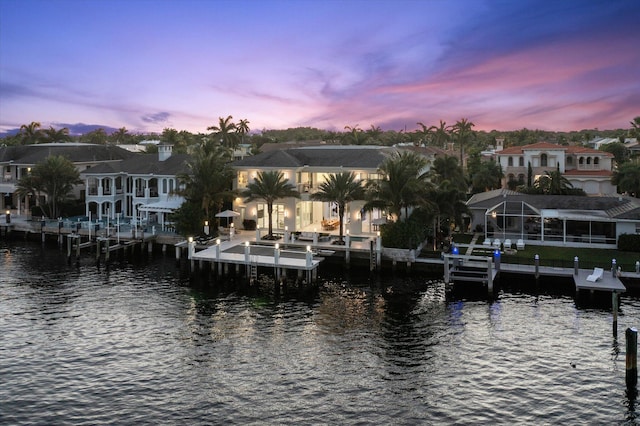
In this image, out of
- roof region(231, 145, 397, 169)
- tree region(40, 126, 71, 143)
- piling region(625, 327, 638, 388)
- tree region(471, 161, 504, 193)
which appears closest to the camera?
piling region(625, 327, 638, 388)

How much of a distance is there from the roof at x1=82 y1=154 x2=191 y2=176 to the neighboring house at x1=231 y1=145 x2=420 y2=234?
1107 cm

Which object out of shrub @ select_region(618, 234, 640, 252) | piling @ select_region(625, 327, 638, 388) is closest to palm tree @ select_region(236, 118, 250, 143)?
shrub @ select_region(618, 234, 640, 252)

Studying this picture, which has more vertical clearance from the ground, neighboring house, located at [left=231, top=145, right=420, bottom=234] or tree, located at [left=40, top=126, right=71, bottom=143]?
tree, located at [left=40, top=126, right=71, bottom=143]

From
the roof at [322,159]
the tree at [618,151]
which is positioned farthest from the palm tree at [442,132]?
the roof at [322,159]

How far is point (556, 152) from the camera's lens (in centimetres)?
8425

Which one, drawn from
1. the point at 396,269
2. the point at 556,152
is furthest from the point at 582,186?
the point at 396,269

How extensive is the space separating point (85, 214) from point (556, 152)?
69.3 meters

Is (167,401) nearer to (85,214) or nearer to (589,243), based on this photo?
(589,243)

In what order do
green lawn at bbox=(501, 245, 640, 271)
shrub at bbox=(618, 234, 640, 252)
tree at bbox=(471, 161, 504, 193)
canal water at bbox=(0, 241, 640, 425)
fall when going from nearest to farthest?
canal water at bbox=(0, 241, 640, 425)
green lawn at bbox=(501, 245, 640, 271)
shrub at bbox=(618, 234, 640, 252)
tree at bbox=(471, 161, 504, 193)

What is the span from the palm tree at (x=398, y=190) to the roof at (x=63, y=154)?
161 feet

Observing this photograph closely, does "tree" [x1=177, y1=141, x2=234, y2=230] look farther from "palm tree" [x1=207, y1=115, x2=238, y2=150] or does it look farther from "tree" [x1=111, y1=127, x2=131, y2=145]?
"tree" [x1=111, y1=127, x2=131, y2=145]

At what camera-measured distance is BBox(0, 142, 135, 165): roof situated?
3110 inches

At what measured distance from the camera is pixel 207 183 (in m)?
57.7

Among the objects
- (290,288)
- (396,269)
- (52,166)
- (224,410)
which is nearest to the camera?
(224,410)
